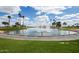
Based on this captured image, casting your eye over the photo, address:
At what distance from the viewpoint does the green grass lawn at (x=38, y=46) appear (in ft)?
6.59

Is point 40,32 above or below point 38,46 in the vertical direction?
above

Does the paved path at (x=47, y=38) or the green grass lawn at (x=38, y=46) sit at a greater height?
the paved path at (x=47, y=38)

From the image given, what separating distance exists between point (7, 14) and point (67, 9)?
0.67 meters

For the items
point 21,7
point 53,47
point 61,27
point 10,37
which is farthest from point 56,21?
point 10,37

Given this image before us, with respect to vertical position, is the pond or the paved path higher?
the pond

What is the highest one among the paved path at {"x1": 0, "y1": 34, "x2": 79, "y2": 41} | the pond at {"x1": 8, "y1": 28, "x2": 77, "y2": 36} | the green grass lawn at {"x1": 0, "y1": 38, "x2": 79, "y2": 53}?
the pond at {"x1": 8, "y1": 28, "x2": 77, "y2": 36}

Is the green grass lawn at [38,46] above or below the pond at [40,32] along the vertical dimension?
below

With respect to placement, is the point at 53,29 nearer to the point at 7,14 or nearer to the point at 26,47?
the point at 26,47

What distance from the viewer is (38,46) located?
79.4 inches

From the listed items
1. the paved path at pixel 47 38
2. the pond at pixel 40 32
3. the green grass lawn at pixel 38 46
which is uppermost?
the pond at pixel 40 32

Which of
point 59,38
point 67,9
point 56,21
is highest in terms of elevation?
point 67,9

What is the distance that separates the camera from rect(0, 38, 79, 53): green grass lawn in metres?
2.01

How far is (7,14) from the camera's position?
2035mm

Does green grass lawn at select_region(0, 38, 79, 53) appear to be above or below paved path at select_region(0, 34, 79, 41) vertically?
below
